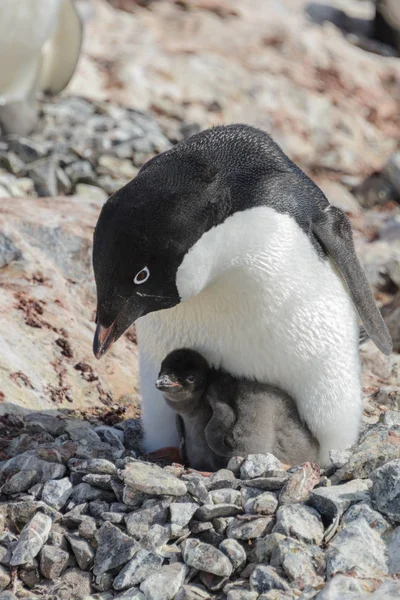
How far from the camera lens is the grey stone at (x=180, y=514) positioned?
2.65 m

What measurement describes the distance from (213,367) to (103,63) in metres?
7.33

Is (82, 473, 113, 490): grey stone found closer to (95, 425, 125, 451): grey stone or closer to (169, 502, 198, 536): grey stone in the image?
(169, 502, 198, 536): grey stone

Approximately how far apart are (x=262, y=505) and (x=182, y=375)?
582mm

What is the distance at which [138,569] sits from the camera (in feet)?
8.34

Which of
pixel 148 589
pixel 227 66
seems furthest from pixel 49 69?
pixel 148 589

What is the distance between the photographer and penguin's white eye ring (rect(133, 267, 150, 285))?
2.82 meters

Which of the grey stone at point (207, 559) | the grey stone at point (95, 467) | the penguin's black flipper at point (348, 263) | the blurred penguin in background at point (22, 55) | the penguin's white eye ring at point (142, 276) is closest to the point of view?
the grey stone at point (207, 559)

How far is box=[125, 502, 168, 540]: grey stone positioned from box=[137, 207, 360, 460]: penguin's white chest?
636 mm

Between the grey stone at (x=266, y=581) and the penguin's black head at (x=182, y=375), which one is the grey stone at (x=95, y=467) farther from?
the grey stone at (x=266, y=581)

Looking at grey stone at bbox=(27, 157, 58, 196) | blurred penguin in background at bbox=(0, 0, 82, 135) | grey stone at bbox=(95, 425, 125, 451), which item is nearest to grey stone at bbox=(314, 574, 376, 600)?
grey stone at bbox=(95, 425, 125, 451)

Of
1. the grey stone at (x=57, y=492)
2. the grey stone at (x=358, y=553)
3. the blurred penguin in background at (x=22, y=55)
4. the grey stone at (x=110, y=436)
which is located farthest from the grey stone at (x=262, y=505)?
the blurred penguin in background at (x=22, y=55)

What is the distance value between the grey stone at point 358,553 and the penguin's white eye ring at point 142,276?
92cm

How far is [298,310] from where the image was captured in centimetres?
315

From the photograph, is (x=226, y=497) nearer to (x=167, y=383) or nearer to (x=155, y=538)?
(x=155, y=538)
